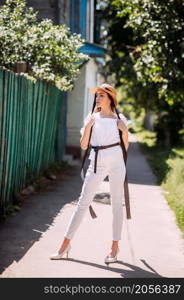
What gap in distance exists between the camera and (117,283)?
19.0ft

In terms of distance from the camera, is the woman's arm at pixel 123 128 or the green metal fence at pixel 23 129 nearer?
the woman's arm at pixel 123 128

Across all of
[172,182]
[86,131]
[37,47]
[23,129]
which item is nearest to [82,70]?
[37,47]

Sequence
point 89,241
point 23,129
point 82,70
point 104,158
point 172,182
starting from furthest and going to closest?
point 82,70 < point 172,182 < point 23,129 < point 89,241 < point 104,158

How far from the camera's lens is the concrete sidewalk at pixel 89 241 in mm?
6238

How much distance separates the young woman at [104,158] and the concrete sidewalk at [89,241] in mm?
278

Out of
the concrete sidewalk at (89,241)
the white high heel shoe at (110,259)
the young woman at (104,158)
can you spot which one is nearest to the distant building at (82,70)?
the concrete sidewalk at (89,241)

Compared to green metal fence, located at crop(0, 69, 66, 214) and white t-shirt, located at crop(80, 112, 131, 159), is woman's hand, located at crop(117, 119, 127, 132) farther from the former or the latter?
green metal fence, located at crop(0, 69, 66, 214)

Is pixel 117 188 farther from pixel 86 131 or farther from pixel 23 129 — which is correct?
pixel 23 129

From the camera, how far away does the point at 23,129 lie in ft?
33.7

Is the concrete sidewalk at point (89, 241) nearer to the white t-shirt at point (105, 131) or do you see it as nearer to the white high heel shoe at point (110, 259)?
the white high heel shoe at point (110, 259)

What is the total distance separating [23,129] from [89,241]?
10.8 ft

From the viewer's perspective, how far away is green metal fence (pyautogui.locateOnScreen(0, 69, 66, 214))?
884 centimetres

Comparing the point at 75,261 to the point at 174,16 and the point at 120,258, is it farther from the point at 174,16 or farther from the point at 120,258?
the point at 174,16

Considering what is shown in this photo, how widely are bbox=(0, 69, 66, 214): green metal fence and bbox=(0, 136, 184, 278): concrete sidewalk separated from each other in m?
0.49
